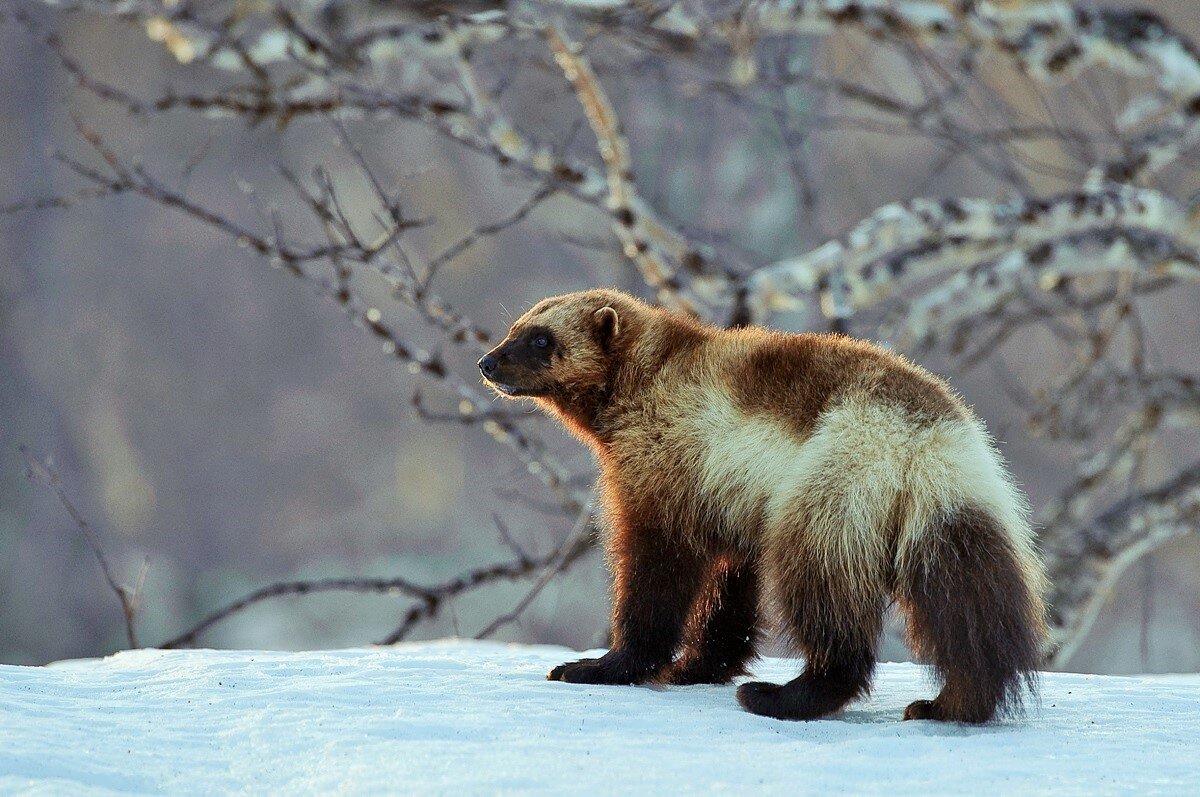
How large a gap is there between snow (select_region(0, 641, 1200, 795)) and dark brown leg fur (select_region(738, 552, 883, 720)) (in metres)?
0.06

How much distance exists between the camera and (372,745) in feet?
7.90

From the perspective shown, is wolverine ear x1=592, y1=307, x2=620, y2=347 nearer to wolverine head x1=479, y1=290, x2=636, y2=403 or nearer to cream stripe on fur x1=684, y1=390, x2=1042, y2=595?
wolverine head x1=479, y1=290, x2=636, y2=403

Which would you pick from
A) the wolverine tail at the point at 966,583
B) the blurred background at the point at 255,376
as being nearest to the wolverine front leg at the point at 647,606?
the wolverine tail at the point at 966,583

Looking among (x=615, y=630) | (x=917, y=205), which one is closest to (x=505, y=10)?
(x=917, y=205)

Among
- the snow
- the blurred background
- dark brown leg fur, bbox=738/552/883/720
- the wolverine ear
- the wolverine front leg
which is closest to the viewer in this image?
the snow

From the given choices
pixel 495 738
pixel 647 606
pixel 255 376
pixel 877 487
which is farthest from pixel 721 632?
pixel 255 376

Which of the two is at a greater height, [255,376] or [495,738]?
[255,376]

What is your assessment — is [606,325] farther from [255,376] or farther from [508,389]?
[255,376]

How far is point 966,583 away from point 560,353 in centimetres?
115


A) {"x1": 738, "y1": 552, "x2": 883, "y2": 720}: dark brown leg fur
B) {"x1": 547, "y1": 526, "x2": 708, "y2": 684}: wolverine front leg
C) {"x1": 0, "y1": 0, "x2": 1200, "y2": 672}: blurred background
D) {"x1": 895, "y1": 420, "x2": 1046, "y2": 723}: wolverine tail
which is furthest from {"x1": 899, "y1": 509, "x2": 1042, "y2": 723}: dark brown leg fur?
{"x1": 0, "y1": 0, "x2": 1200, "y2": 672}: blurred background

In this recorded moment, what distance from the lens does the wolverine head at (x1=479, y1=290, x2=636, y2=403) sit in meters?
3.31

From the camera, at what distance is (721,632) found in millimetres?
3363

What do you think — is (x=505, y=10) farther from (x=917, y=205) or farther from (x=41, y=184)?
(x=41, y=184)

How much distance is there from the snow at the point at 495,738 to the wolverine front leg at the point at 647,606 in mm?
93
